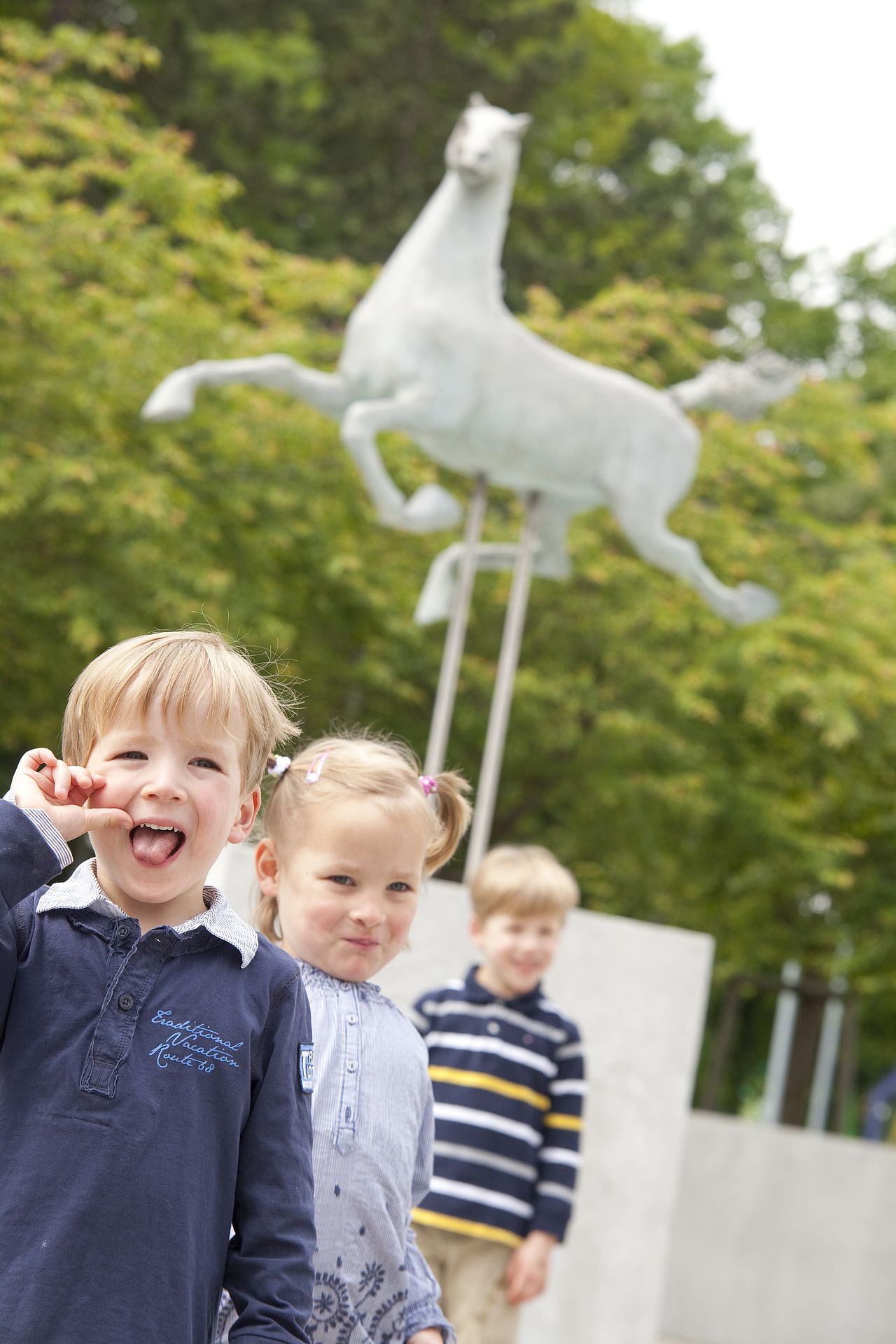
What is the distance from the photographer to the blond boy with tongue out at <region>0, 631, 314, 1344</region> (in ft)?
4.25

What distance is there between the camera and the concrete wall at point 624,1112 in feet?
15.6

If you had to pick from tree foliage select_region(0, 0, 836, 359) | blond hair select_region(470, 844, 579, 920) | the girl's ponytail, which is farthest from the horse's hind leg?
tree foliage select_region(0, 0, 836, 359)

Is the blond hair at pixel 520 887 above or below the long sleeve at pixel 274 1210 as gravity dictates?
above

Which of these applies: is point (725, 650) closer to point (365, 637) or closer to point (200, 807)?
point (365, 637)

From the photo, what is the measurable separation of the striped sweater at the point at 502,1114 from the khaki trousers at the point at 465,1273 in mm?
39

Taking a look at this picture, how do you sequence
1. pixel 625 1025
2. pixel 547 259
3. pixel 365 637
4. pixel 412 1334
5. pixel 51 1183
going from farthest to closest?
pixel 547 259
pixel 365 637
pixel 625 1025
pixel 412 1334
pixel 51 1183

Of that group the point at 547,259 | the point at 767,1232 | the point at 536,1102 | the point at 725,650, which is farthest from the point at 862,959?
the point at 536,1102

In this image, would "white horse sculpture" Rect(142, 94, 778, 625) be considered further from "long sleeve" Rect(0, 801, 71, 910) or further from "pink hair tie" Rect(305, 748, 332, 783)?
"long sleeve" Rect(0, 801, 71, 910)

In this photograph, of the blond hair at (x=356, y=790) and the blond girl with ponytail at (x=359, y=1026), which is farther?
the blond hair at (x=356, y=790)

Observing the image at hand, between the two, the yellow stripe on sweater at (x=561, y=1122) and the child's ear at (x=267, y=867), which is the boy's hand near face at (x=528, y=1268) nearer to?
the yellow stripe on sweater at (x=561, y=1122)

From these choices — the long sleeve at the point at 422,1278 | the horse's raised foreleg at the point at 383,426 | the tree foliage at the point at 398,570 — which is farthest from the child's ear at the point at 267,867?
the tree foliage at the point at 398,570

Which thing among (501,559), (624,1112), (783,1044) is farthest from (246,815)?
(783,1044)

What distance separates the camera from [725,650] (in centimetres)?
1028

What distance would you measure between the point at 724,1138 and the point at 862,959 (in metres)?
4.12
